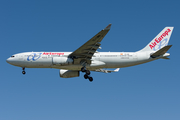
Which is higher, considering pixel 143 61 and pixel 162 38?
pixel 162 38

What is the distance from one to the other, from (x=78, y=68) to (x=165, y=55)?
42.0ft

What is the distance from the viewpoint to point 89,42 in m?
38.7

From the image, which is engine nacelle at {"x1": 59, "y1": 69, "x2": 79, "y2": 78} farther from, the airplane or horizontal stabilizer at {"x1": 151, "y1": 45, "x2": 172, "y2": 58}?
horizontal stabilizer at {"x1": 151, "y1": 45, "x2": 172, "y2": 58}

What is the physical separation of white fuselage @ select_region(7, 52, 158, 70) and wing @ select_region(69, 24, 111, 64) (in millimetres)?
987

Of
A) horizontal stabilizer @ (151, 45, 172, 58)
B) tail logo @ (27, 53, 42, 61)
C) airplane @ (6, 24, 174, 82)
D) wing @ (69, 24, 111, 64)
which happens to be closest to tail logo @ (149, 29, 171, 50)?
airplane @ (6, 24, 174, 82)

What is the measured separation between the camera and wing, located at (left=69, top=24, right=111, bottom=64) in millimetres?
37147

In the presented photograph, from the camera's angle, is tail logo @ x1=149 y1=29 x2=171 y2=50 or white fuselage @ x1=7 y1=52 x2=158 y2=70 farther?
tail logo @ x1=149 y1=29 x2=171 y2=50

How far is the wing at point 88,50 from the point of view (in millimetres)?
37147

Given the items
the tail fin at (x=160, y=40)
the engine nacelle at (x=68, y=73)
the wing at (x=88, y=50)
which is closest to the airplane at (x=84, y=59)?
the wing at (x=88, y=50)

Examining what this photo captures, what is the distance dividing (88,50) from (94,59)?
3.22 metres

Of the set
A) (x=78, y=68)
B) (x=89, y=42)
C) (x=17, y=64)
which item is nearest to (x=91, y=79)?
(x=78, y=68)

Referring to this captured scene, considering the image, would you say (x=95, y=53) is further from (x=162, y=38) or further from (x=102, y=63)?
(x=162, y=38)

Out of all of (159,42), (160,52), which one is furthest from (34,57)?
(159,42)

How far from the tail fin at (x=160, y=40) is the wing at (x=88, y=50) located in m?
9.10
